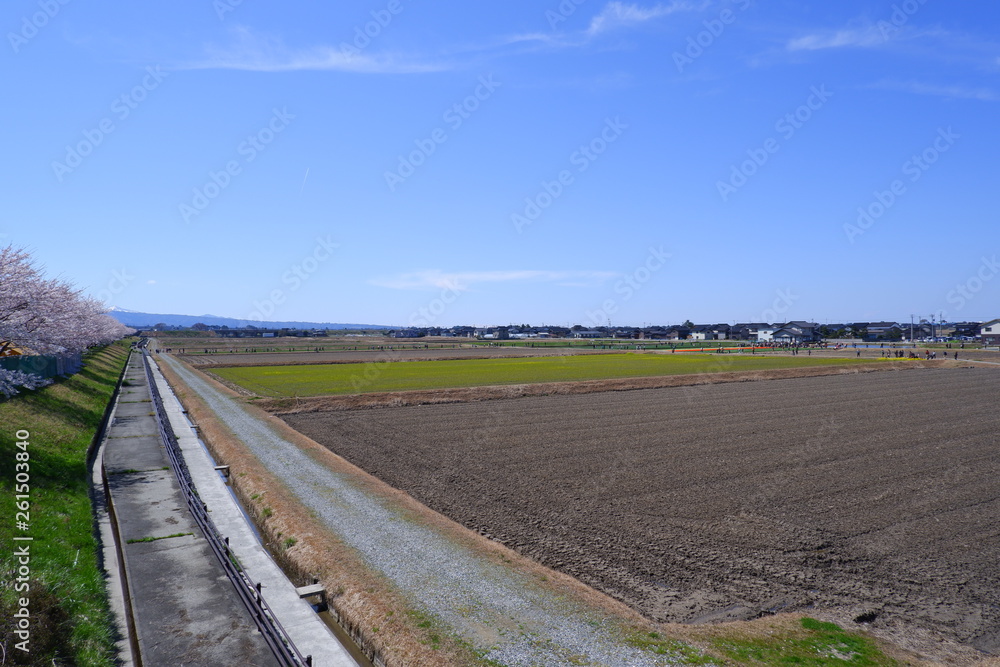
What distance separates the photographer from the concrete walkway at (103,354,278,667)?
29.6 feet

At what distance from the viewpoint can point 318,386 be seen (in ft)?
163

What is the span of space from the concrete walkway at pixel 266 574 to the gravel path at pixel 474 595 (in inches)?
60.6

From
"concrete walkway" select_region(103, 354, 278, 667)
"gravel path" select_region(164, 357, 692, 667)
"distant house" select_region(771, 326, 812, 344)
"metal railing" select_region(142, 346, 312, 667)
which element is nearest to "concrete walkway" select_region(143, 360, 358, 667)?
"metal railing" select_region(142, 346, 312, 667)

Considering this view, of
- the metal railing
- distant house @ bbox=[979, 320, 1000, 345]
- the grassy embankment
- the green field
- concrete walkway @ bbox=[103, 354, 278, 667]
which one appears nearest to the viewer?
the grassy embankment

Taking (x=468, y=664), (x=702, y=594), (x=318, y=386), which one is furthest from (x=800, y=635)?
(x=318, y=386)

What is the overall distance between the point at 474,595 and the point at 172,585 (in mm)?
5943

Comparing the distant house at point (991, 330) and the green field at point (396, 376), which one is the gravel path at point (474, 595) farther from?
the distant house at point (991, 330)

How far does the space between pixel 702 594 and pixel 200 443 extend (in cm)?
2296

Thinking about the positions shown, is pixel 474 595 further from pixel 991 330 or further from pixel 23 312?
pixel 991 330

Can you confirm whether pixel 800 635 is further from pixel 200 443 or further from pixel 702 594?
pixel 200 443

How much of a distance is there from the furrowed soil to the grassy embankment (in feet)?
26.7

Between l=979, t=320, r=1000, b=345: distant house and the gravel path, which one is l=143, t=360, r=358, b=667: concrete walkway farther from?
l=979, t=320, r=1000, b=345: distant house

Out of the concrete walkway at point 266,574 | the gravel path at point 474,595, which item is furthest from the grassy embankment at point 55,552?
the gravel path at point 474,595

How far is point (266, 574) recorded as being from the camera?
12266mm
